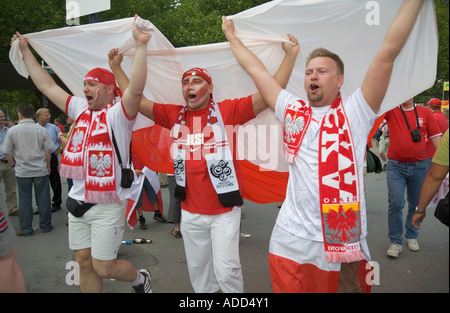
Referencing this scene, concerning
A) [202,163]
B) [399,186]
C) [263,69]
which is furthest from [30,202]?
[399,186]

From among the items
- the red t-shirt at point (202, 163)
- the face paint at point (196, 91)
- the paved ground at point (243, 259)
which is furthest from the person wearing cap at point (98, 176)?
the paved ground at point (243, 259)

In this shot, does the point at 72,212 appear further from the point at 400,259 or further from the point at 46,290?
the point at 400,259

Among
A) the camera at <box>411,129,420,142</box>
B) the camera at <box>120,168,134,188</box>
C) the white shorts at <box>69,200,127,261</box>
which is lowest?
the white shorts at <box>69,200,127,261</box>

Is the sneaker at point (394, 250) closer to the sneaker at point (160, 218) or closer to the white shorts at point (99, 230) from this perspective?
the white shorts at point (99, 230)

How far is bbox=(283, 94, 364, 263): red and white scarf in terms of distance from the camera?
226 centimetres

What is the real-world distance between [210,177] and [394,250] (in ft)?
9.56

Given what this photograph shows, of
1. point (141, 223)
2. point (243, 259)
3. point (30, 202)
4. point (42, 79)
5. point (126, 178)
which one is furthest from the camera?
point (141, 223)

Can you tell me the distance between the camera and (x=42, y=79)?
11.3ft

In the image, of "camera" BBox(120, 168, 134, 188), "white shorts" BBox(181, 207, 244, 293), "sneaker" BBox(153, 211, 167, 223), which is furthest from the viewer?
"sneaker" BBox(153, 211, 167, 223)

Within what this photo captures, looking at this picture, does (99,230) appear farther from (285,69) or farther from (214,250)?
(285,69)

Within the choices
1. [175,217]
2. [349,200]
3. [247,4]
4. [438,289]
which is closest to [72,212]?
[349,200]

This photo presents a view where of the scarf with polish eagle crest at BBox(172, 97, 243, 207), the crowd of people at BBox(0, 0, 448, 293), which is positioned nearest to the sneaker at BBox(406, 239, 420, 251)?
the crowd of people at BBox(0, 0, 448, 293)

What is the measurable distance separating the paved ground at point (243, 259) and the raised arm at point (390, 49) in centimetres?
237

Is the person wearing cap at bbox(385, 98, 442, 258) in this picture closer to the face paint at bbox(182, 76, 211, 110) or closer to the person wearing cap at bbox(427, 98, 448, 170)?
the person wearing cap at bbox(427, 98, 448, 170)
